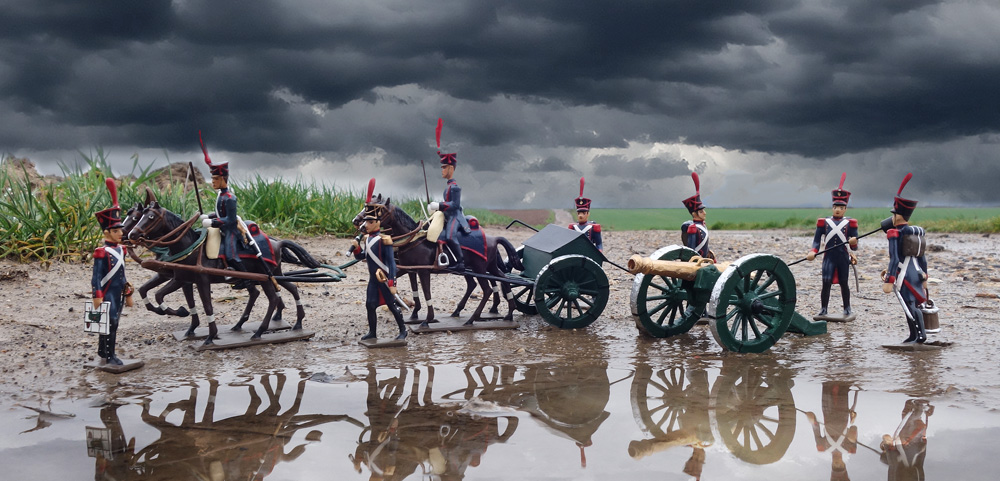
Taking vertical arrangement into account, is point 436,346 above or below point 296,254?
below

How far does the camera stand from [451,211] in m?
→ 8.64

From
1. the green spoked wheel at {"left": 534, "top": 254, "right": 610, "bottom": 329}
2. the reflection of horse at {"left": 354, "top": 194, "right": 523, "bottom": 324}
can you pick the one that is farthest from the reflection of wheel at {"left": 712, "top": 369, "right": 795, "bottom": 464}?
the reflection of horse at {"left": 354, "top": 194, "right": 523, "bottom": 324}

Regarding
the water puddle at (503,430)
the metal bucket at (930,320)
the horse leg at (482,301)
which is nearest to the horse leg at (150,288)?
the water puddle at (503,430)

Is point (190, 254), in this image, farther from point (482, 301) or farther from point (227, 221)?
point (482, 301)

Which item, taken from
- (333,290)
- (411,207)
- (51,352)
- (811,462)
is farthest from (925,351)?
(411,207)

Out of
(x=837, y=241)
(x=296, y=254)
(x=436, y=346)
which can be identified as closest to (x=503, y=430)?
(x=436, y=346)

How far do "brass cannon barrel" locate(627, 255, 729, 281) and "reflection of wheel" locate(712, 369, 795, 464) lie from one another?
1.49m

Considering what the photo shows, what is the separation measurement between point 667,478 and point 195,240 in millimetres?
5862

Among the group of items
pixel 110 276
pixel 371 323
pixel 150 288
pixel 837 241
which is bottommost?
pixel 371 323

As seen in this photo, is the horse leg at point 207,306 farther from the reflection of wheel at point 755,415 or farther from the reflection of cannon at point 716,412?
the reflection of wheel at point 755,415

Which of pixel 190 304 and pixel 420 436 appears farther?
pixel 190 304

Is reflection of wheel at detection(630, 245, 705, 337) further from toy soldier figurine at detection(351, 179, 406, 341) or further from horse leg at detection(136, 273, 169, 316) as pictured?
horse leg at detection(136, 273, 169, 316)

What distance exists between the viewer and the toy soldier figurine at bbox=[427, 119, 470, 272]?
846cm

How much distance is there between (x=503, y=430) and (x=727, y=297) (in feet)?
10.6
